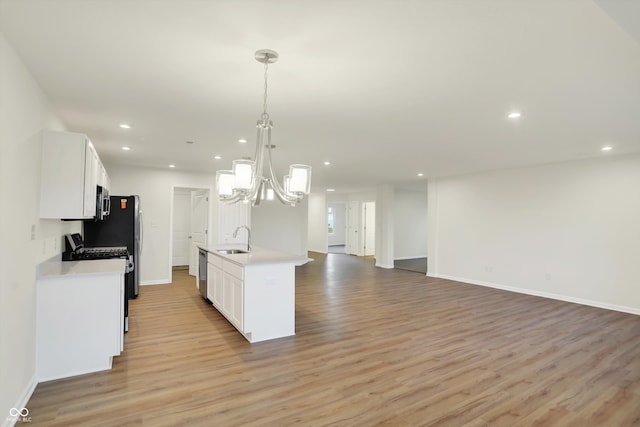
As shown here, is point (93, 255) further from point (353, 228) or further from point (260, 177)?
point (353, 228)

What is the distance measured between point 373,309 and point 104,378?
11.2ft

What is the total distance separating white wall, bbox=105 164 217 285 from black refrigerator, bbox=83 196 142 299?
97cm

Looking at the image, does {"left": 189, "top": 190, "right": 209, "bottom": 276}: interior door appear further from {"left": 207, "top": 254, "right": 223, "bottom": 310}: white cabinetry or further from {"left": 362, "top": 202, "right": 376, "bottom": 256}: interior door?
{"left": 362, "top": 202, "right": 376, "bottom": 256}: interior door

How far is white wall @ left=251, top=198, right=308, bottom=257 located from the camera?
10.1 m

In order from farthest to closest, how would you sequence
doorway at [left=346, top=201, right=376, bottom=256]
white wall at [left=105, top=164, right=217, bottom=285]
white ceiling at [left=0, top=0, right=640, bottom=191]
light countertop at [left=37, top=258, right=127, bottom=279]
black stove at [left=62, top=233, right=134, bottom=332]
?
doorway at [left=346, top=201, right=376, bottom=256] → white wall at [left=105, top=164, right=217, bottom=285] → black stove at [left=62, top=233, right=134, bottom=332] → light countertop at [left=37, top=258, right=127, bottom=279] → white ceiling at [left=0, top=0, right=640, bottom=191]

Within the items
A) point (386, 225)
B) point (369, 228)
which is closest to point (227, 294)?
point (386, 225)

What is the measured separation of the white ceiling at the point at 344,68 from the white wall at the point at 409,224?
6.45 m

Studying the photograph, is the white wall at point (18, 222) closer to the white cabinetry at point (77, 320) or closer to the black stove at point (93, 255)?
the white cabinetry at point (77, 320)

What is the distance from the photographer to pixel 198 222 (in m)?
7.72

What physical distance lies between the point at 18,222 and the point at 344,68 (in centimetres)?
254

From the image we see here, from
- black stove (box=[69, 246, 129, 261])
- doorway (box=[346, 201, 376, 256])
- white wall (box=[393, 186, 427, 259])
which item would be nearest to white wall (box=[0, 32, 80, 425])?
black stove (box=[69, 246, 129, 261])

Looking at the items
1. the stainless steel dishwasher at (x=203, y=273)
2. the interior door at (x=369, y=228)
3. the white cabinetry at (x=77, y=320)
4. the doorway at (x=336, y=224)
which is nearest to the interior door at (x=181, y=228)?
the stainless steel dishwasher at (x=203, y=273)

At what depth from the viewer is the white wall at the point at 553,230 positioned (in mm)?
5148

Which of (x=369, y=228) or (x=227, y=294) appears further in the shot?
(x=369, y=228)
